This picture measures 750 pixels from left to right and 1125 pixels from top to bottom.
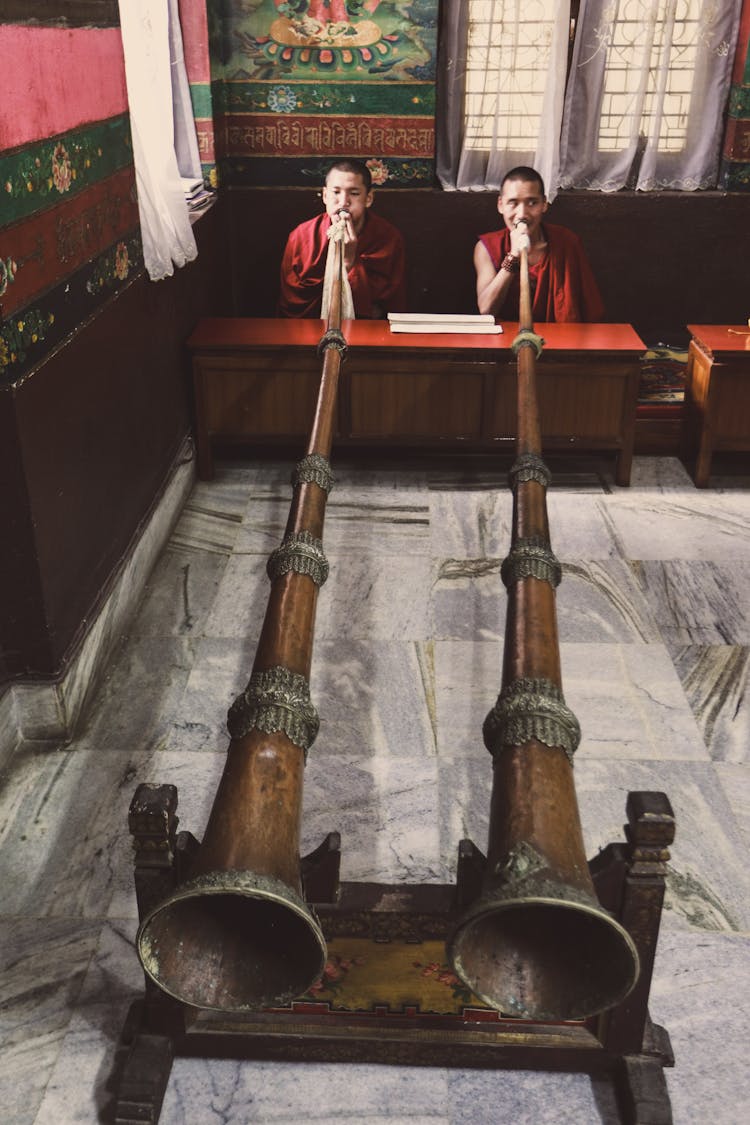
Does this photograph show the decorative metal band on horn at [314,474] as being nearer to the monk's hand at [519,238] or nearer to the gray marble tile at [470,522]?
the gray marble tile at [470,522]

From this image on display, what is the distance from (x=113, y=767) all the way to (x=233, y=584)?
118 centimetres

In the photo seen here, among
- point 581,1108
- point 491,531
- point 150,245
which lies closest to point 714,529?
point 491,531

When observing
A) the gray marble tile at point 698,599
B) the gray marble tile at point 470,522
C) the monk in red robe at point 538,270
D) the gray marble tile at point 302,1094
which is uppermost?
the monk in red robe at point 538,270

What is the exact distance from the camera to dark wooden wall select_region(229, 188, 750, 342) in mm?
6105

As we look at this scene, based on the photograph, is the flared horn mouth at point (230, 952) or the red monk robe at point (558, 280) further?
the red monk robe at point (558, 280)

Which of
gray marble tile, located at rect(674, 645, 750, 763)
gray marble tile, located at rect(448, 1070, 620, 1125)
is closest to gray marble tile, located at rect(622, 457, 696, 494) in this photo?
gray marble tile, located at rect(674, 645, 750, 763)

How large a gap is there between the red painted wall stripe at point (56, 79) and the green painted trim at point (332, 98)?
7.80 ft

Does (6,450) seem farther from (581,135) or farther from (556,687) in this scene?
(581,135)

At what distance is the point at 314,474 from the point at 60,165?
134 centimetres

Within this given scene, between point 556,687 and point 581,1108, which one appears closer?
point 556,687

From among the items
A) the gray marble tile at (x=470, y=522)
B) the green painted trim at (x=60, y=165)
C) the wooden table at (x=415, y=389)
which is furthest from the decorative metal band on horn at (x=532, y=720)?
the wooden table at (x=415, y=389)

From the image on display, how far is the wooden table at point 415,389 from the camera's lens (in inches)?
188

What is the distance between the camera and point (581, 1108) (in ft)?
6.79

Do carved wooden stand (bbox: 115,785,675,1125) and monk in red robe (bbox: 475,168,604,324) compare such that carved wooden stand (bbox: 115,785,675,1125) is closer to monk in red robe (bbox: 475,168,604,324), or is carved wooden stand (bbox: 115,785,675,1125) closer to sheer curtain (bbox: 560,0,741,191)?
monk in red robe (bbox: 475,168,604,324)
